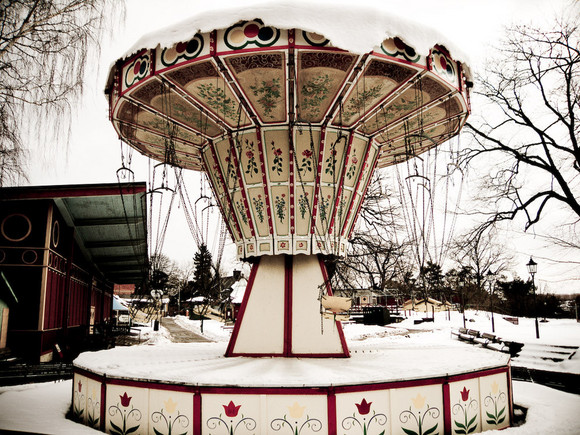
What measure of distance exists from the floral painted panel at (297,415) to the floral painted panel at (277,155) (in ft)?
13.9

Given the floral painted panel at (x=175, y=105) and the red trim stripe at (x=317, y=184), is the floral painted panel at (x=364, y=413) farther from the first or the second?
the floral painted panel at (x=175, y=105)

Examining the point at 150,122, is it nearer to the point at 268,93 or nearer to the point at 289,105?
the point at 268,93

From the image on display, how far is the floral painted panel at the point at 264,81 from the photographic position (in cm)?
681

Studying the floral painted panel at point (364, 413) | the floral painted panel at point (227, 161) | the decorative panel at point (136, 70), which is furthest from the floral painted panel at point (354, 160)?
the floral painted panel at point (364, 413)

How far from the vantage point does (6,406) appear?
8.52 m

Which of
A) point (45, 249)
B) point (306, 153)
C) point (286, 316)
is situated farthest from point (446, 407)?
point (45, 249)

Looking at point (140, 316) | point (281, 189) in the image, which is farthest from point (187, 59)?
point (140, 316)

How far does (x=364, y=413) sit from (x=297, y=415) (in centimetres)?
88

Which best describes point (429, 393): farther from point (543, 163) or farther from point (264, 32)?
point (543, 163)

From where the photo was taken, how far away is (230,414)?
20.2 feet

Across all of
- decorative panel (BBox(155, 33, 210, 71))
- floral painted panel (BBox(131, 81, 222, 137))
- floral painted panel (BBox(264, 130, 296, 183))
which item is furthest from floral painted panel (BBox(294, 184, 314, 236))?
decorative panel (BBox(155, 33, 210, 71))

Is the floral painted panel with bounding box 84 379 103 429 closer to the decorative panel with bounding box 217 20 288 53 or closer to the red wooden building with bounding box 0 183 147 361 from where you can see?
the decorative panel with bounding box 217 20 288 53

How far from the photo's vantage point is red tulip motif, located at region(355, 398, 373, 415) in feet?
20.2

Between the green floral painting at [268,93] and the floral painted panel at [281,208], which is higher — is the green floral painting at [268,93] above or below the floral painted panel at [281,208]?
above
